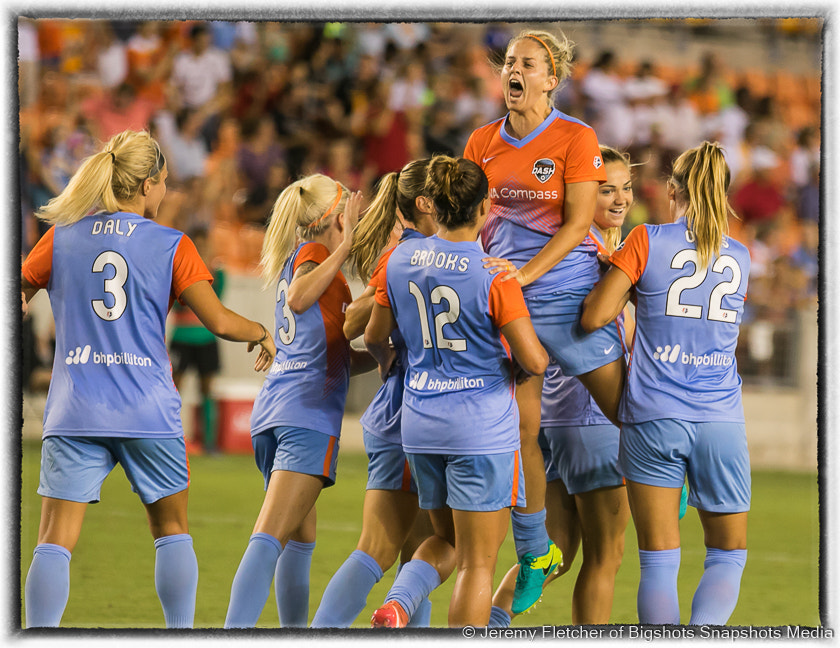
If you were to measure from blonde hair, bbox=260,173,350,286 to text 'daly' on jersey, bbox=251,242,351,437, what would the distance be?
8cm

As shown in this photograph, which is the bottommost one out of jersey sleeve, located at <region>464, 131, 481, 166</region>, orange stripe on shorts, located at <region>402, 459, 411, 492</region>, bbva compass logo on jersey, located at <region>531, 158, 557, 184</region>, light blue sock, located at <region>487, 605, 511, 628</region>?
light blue sock, located at <region>487, 605, 511, 628</region>

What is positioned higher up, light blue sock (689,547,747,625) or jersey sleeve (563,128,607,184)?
jersey sleeve (563,128,607,184)

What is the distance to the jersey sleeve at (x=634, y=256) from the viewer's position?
4117 mm

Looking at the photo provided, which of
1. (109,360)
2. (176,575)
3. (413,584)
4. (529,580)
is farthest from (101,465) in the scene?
(529,580)

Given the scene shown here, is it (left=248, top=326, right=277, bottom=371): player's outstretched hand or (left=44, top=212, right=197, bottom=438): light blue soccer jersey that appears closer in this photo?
(left=44, top=212, right=197, bottom=438): light blue soccer jersey

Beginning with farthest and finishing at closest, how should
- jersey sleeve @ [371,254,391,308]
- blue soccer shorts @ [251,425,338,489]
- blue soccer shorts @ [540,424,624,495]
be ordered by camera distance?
blue soccer shorts @ [540,424,624,495]
blue soccer shorts @ [251,425,338,489]
jersey sleeve @ [371,254,391,308]

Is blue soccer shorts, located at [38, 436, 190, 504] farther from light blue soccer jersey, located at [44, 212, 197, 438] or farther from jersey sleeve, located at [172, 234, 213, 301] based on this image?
jersey sleeve, located at [172, 234, 213, 301]

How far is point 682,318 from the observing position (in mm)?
4109

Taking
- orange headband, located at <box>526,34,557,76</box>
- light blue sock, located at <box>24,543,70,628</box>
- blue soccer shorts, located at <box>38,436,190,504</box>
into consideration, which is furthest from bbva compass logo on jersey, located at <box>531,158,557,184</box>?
light blue sock, located at <box>24,543,70,628</box>

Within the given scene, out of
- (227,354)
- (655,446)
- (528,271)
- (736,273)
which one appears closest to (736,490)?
(655,446)

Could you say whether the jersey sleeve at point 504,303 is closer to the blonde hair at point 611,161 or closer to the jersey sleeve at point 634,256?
the jersey sleeve at point 634,256

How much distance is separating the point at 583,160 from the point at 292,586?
7.41 feet

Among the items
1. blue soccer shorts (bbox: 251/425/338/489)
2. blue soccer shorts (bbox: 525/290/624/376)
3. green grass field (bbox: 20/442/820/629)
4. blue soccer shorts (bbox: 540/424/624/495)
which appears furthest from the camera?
green grass field (bbox: 20/442/820/629)

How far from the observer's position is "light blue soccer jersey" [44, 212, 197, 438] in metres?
3.89
